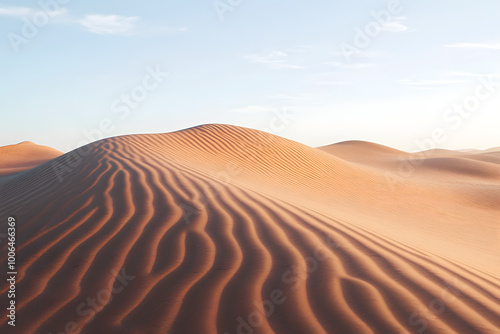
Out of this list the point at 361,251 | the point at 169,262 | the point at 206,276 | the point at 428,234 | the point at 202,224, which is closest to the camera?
the point at 206,276

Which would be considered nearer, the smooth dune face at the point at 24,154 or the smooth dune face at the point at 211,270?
the smooth dune face at the point at 211,270

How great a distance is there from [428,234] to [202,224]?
17.0 ft

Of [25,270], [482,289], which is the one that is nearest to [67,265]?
[25,270]

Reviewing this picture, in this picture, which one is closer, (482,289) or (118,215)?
(482,289)

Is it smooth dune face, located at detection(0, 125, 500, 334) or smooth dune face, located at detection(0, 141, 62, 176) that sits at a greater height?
smooth dune face, located at detection(0, 125, 500, 334)

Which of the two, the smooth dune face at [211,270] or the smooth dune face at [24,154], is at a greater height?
the smooth dune face at [211,270]

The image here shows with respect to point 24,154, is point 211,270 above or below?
above

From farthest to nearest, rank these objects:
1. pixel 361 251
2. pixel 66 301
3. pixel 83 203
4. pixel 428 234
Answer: pixel 428 234 → pixel 83 203 → pixel 361 251 → pixel 66 301

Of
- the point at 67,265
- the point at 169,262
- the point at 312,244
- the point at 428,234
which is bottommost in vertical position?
the point at 428,234

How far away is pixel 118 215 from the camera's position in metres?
4.05

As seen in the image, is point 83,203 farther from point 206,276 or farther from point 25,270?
point 206,276

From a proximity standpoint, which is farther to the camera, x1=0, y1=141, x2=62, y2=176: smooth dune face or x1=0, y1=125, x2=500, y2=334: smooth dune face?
x1=0, y1=141, x2=62, y2=176: smooth dune face

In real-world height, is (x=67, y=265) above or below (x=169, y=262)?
below

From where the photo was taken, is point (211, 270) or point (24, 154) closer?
point (211, 270)
